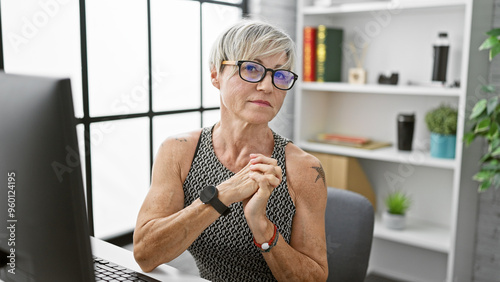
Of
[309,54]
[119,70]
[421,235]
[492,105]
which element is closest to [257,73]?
[119,70]

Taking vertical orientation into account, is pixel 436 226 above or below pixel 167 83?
below

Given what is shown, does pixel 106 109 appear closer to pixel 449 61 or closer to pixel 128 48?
pixel 128 48

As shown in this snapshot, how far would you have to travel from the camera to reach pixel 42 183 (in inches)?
25.2

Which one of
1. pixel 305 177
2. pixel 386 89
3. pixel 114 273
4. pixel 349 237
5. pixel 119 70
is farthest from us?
pixel 386 89

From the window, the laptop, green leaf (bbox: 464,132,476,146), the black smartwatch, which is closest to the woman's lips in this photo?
the black smartwatch

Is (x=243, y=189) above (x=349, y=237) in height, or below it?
above

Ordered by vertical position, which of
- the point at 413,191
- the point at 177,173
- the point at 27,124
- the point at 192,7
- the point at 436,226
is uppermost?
the point at 192,7

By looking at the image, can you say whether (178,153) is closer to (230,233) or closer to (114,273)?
(230,233)

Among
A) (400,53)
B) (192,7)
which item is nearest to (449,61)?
(400,53)

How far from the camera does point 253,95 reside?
1.20 metres

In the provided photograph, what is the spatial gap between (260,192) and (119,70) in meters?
1.20

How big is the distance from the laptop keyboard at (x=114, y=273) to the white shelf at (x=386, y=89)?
70.0 inches

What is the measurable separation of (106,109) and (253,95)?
102 cm

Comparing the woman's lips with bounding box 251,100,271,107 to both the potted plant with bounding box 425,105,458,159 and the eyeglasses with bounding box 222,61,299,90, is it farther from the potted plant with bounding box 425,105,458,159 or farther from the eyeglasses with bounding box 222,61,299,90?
the potted plant with bounding box 425,105,458,159
